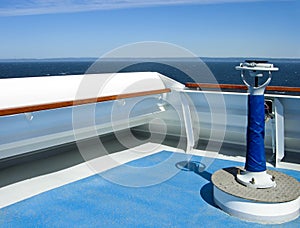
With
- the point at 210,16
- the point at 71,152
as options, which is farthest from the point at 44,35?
the point at 71,152

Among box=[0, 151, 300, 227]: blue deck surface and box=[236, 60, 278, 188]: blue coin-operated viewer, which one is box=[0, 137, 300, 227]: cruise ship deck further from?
box=[236, 60, 278, 188]: blue coin-operated viewer

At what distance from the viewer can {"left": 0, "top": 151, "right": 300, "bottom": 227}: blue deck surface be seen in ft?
6.36

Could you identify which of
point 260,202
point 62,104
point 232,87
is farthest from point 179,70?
point 260,202

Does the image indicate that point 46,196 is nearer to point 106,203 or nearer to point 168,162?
point 106,203

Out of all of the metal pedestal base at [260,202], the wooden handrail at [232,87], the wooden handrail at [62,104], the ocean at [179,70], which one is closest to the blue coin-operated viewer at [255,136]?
the metal pedestal base at [260,202]

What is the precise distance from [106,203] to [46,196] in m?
0.42

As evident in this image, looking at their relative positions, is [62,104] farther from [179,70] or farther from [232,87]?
[179,70]

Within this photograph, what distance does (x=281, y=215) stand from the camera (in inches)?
76.0

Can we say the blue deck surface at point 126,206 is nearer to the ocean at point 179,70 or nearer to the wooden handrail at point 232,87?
the wooden handrail at point 232,87

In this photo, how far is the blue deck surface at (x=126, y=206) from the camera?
1939 millimetres

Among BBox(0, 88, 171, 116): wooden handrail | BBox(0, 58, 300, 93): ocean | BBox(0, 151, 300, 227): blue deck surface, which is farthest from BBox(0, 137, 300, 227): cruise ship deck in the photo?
BBox(0, 58, 300, 93): ocean

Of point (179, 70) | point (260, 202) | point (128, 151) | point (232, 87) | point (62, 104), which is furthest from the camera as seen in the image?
point (179, 70)

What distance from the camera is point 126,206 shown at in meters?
2.15

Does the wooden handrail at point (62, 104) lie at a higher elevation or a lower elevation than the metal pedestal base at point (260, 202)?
higher
